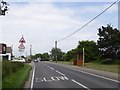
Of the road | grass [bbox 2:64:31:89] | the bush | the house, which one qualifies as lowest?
the road

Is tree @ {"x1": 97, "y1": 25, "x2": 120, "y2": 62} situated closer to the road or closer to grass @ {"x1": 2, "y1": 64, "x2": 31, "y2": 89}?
the road

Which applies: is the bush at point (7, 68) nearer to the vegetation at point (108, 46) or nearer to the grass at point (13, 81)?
the grass at point (13, 81)

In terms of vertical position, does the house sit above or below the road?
above

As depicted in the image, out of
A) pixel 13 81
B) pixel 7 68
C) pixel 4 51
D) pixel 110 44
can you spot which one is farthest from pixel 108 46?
pixel 13 81

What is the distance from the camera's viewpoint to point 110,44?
77.1 metres

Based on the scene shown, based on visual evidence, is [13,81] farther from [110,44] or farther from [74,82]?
[110,44]

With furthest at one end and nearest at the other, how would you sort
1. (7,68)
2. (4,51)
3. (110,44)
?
(110,44) → (4,51) → (7,68)

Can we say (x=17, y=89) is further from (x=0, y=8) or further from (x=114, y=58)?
(x=114, y=58)

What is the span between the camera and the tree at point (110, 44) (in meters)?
76.4

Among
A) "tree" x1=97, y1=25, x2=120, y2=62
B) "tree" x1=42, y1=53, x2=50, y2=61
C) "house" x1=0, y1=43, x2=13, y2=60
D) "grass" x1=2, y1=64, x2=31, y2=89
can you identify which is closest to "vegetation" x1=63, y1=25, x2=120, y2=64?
"tree" x1=97, y1=25, x2=120, y2=62

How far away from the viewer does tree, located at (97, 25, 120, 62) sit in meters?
76.4

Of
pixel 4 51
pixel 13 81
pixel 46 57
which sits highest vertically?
pixel 46 57

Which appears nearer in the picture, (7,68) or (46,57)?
(7,68)

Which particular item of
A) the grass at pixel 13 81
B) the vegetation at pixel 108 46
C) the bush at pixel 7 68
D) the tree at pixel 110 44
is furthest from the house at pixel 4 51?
the tree at pixel 110 44
